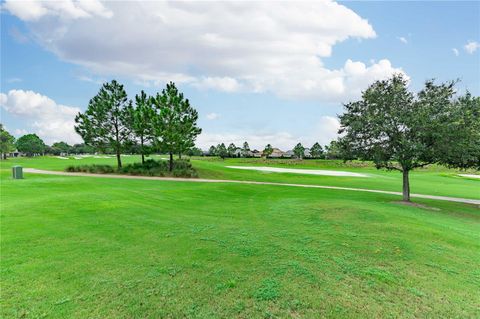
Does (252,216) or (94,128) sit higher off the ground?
(94,128)

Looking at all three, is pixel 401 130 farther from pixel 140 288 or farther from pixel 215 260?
pixel 140 288

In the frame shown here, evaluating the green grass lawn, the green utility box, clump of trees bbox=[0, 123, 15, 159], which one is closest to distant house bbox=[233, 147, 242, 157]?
clump of trees bbox=[0, 123, 15, 159]

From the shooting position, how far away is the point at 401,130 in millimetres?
18609

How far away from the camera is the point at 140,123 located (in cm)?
3634

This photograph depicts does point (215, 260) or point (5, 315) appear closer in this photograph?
point (5, 315)

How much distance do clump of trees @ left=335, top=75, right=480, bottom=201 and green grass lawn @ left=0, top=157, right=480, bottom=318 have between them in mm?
9074

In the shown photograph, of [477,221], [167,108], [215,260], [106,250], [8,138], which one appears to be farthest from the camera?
[8,138]

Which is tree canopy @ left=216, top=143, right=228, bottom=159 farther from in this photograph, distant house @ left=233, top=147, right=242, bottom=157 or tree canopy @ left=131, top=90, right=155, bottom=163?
tree canopy @ left=131, top=90, right=155, bottom=163

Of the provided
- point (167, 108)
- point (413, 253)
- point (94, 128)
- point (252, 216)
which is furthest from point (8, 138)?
point (413, 253)

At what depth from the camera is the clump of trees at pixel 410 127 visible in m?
17.2

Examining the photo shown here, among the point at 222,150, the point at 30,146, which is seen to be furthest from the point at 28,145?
the point at 222,150

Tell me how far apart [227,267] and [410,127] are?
16.9 meters

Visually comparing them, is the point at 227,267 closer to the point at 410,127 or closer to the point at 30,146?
the point at 410,127

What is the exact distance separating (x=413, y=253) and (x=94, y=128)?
39.6 meters
